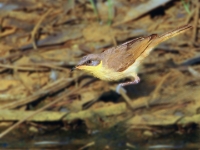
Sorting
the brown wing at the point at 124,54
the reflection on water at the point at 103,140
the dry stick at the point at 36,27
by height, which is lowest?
the reflection on water at the point at 103,140

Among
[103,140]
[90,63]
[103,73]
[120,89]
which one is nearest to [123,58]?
[103,73]

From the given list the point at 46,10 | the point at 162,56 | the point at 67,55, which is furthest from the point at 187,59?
the point at 46,10

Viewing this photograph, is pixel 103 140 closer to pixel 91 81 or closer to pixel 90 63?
pixel 91 81

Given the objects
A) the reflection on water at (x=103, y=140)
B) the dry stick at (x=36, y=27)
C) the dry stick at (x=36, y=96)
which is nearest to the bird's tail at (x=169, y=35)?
the reflection on water at (x=103, y=140)

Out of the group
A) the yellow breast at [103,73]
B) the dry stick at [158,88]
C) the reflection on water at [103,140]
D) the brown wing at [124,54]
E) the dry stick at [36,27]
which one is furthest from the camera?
the dry stick at [36,27]

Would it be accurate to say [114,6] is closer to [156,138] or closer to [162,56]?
[162,56]

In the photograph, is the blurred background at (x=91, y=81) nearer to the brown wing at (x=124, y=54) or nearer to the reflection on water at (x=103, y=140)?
the reflection on water at (x=103, y=140)

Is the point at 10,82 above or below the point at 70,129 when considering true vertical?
above

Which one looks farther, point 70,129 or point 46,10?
point 46,10
